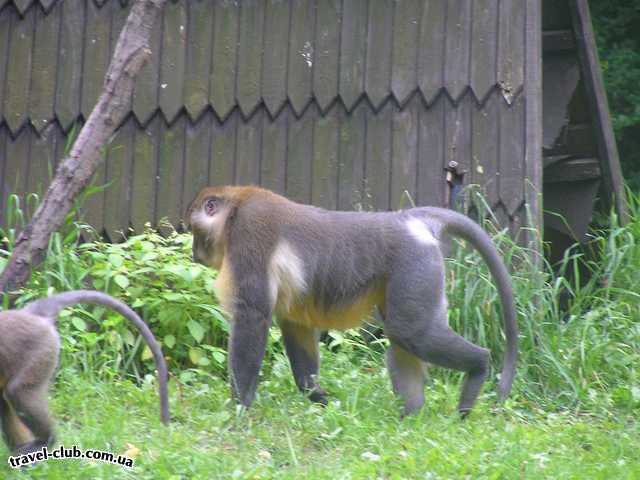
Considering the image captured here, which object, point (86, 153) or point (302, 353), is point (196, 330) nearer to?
point (302, 353)

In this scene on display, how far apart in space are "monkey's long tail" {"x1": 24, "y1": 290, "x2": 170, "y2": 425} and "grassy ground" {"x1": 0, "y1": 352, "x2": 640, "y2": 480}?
0.17 meters

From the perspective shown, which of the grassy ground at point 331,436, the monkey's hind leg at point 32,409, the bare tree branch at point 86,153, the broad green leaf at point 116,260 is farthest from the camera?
the broad green leaf at point 116,260

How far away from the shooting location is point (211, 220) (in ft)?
19.3

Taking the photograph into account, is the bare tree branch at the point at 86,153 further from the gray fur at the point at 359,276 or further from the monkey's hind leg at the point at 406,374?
the monkey's hind leg at the point at 406,374

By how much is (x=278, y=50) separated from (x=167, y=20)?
2.54 ft

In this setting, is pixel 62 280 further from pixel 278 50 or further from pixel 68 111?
pixel 278 50

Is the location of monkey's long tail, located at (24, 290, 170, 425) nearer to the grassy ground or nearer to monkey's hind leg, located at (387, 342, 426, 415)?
the grassy ground

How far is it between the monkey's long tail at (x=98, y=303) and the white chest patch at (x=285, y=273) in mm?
788

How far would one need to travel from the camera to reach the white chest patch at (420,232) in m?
5.71

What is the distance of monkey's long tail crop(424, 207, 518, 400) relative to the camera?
591 cm

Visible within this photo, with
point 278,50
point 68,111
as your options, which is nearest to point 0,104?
point 68,111

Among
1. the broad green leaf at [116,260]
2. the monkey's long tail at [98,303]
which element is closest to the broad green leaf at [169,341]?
the broad green leaf at [116,260]

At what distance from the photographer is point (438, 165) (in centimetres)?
736

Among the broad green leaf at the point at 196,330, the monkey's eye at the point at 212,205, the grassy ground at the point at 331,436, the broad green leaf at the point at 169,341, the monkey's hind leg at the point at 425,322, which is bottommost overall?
the grassy ground at the point at 331,436
